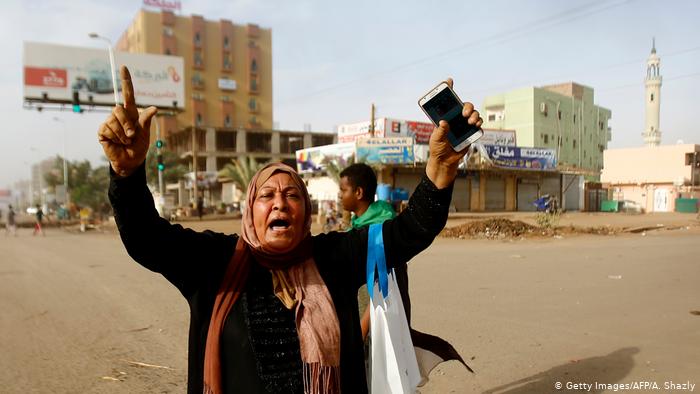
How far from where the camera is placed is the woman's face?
1.77 metres

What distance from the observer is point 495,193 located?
34406 millimetres

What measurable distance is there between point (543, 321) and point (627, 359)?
130 cm

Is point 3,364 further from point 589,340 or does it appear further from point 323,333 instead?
point 589,340

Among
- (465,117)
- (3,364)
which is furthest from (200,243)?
(3,364)

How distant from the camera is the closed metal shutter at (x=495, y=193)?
33969 millimetres

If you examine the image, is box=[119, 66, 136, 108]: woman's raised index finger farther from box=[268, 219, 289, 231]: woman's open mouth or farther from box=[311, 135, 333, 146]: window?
box=[311, 135, 333, 146]: window

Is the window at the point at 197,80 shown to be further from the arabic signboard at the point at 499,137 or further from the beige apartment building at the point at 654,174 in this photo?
the beige apartment building at the point at 654,174

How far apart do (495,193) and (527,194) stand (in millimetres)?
3243

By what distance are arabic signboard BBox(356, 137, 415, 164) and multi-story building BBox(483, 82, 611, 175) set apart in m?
25.5

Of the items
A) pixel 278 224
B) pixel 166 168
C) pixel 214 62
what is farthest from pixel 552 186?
pixel 214 62

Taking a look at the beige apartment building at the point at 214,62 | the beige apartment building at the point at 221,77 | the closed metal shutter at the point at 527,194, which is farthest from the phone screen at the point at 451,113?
the beige apartment building at the point at 214,62

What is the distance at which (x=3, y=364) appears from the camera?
14.5ft

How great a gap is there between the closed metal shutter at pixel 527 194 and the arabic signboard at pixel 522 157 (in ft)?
5.92

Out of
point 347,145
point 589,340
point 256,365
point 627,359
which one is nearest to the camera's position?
point 256,365
